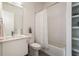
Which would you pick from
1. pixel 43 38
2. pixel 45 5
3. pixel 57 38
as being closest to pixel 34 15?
pixel 45 5

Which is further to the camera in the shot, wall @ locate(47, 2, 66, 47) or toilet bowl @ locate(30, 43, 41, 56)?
wall @ locate(47, 2, 66, 47)

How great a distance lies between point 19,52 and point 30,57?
26 cm

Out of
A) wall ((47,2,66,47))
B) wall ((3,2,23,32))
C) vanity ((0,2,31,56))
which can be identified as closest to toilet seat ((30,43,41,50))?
vanity ((0,2,31,56))

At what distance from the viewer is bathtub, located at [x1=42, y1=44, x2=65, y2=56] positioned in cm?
211

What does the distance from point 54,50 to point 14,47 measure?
0.84 metres

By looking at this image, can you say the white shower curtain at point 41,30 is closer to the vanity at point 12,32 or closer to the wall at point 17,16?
the vanity at point 12,32

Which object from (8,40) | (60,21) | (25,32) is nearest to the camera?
(8,40)

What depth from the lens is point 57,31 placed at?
2.24 metres

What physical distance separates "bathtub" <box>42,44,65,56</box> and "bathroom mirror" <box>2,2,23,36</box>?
682mm

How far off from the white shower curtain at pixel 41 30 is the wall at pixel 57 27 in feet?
0.30

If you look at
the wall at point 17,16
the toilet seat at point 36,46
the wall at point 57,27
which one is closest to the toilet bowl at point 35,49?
the toilet seat at point 36,46

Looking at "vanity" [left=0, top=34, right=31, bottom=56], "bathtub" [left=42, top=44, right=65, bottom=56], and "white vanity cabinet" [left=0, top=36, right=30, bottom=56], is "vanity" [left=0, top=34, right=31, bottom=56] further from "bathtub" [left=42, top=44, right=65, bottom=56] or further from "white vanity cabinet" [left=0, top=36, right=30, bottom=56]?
"bathtub" [left=42, top=44, right=65, bottom=56]

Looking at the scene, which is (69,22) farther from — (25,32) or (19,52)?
(19,52)

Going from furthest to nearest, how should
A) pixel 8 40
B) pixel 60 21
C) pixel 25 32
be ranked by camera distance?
pixel 60 21 < pixel 25 32 < pixel 8 40
